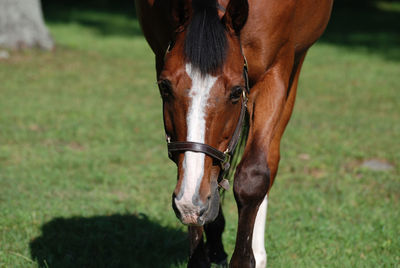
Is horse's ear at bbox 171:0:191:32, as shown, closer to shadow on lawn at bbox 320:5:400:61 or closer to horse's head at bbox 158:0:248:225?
horse's head at bbox 158:0:248:225

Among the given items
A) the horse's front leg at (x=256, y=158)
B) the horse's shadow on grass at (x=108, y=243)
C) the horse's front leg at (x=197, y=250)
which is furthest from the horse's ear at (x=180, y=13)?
the horse's shadow on grass at (x=108, y=243)

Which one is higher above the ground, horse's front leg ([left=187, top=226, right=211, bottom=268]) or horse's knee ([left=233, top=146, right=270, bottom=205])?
horse's knee ([left=233, top=146, right=270, bottom=205])

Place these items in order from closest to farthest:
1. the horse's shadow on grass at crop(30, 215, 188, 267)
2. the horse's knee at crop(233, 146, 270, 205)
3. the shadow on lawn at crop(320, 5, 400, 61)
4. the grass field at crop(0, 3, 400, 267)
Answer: the horse's knee at crop(233, 146, 270, 205), the horse's shadow on grass at crop(30, 215, 188, 267), the grass field at crop(0, 3, 400, 267), the shadow on lawn at crop(320, 5, 400, 61)

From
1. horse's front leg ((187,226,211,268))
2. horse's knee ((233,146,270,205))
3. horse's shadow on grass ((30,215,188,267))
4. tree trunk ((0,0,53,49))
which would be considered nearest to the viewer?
horse's knee ((233,146,270,205))

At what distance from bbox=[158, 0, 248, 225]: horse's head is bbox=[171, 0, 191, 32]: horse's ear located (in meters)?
0.01

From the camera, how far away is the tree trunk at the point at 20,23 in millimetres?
11828

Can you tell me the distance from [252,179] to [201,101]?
61 centimetres

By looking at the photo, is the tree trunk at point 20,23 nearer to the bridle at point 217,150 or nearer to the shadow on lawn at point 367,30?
the shadow on lawn at point 367,30

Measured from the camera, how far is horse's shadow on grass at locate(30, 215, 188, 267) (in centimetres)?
370

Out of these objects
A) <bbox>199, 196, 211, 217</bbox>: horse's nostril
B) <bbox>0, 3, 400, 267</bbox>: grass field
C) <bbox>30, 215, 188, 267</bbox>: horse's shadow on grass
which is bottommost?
<bbox>0, 3, 400, 267</bbox>: grass field

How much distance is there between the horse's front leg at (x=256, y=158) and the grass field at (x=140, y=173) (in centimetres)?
95

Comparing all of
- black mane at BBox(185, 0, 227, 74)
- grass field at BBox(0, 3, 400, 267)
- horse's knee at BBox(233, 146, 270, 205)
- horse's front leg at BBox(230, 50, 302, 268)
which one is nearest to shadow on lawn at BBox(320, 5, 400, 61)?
grass field at BBox(0, 3, 400, 267)

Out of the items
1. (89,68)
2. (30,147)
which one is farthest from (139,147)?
(89,68)

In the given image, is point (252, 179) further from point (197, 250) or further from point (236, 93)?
point (197, 250)
